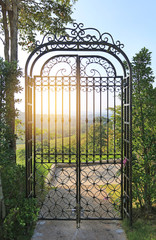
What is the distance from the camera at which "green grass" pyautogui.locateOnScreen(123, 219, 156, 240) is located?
9.12 ft

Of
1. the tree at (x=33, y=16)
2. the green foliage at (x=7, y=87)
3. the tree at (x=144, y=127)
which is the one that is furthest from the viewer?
the tree at (x=33, y=16)

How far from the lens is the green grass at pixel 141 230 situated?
2.78m

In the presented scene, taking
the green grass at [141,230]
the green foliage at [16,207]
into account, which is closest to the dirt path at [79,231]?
the green grass at [141,230]

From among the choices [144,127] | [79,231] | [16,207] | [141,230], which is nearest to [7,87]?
[16,207]

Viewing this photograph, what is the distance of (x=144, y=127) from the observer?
333 cm

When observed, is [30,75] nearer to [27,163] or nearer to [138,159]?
[27,163]

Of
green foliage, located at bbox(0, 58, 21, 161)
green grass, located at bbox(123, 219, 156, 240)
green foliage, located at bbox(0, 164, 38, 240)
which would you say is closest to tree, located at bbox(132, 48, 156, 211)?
green grass, located at bbox(123, 219, 156, 240)

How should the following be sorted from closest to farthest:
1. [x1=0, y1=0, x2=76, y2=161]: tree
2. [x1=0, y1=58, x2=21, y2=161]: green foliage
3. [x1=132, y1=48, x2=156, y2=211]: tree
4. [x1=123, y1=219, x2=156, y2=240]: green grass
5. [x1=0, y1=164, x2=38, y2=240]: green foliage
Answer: [x1=0, y1=164, x2=38, y2=240]: green foliage < [x1=123, y1=219, x2=156, y2=240]: green grass < [x1=132, y1=48, x2=156, y2=211]: tree < [x1=0, y1=58, x2=21, y2=161]: green foliage < [x1=0, y1=0, x2=76, y2=161]: tree

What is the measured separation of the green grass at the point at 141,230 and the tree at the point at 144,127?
261 mm

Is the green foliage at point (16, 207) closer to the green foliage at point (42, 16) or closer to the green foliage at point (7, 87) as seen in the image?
the green foliage at point (7, 87)

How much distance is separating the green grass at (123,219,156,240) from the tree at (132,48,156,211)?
0.86 ft

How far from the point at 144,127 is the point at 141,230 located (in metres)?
1.65

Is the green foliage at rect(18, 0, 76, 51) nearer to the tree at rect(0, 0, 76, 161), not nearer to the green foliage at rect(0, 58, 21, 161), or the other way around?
the tree at rect(0, 0, 76, 161)

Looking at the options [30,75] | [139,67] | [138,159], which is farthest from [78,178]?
[139,67]
